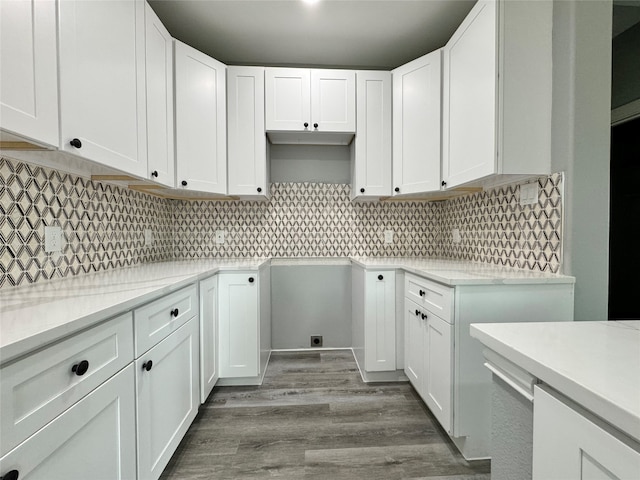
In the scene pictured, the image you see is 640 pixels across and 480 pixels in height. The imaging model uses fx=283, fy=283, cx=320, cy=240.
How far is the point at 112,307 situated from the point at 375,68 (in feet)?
8.86

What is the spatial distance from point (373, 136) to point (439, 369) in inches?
69.0

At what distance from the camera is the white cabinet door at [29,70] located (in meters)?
0.81

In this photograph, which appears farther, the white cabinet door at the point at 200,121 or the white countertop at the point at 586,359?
the white cabinet door at the point at 200,121

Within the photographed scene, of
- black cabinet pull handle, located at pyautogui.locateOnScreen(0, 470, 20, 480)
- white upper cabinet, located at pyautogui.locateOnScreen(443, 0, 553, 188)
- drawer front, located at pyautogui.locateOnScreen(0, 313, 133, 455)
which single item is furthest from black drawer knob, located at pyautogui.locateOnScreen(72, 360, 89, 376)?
white upper cabinet, located at pyautogui.locateOnScreen(443, 0, 553, 188)

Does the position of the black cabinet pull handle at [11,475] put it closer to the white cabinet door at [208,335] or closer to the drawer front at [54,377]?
the drawer front at [54,377]

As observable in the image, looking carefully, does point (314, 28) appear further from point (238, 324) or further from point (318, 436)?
point (318, 436)

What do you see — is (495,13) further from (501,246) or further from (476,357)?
(476,357)

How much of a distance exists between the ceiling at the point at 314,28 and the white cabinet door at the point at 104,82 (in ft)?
1.98

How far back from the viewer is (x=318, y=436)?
5.05ft

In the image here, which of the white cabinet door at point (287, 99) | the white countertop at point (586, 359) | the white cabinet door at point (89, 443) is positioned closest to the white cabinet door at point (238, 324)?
the white cabinet door at point (89, 443)

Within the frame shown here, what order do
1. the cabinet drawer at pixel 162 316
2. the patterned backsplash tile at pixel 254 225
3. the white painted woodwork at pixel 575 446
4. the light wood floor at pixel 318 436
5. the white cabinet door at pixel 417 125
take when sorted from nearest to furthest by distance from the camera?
the white painted woodwork at pixel 575 446, the cabinet drawer at pixel 162 316, the patterned backsplash tile at pixel 254 225, the light wood floor at pixel 318 436, the white cabinet door at pixel 417 125

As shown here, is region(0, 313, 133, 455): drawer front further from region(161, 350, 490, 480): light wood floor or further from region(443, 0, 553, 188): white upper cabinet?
region(443, 0, 553, 188): white upper cabinet

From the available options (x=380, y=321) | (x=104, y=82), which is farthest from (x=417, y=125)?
(x=104, y=82)

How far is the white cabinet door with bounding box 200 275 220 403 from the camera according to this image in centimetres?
168
